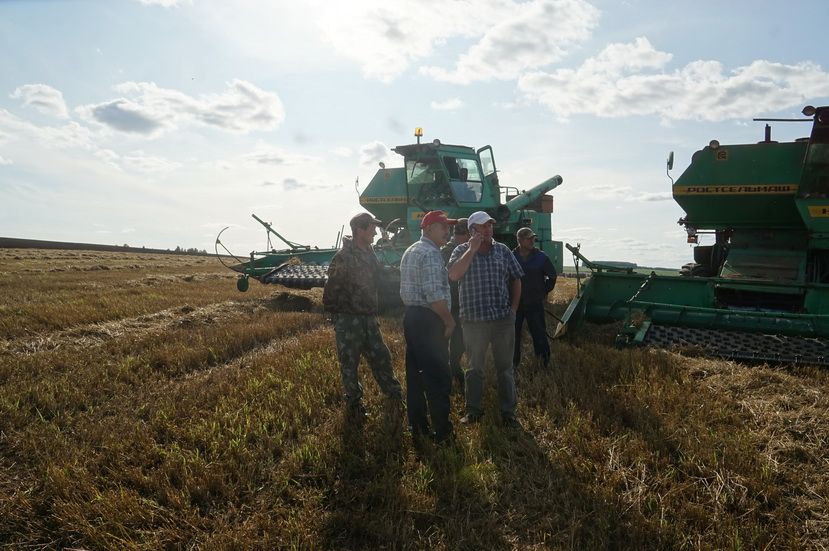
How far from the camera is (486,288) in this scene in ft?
14.5

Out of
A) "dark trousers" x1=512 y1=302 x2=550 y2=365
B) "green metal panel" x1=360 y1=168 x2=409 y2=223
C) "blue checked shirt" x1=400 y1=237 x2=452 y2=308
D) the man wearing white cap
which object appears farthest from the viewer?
"green metal panel" x1=360 y1=168 x2=409 y2=223

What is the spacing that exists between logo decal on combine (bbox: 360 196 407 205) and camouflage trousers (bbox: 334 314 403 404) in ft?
26.9

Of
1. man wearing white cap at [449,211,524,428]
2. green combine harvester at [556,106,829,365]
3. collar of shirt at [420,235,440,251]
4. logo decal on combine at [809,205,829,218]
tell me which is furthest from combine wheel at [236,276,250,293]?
logo decal on combine at [809,205,829,218]

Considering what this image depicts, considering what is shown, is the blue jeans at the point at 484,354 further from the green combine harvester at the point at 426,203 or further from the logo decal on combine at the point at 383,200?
the logo decal on combine at the point at 383,200

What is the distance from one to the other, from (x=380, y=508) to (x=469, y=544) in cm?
58

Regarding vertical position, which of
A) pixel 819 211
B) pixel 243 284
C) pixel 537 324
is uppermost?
pixel 819 211

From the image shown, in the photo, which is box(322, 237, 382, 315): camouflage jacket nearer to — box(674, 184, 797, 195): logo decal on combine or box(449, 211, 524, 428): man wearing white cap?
box(449, 211, 524, 428): man wearing white cap

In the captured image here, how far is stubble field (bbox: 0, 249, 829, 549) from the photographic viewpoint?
2961 millimetres

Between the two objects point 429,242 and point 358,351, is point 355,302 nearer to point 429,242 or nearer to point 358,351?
point 358,351

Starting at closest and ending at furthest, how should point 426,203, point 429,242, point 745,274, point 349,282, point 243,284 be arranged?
1. point 429,242
2. point 349,282
3. point 745,274
4. point 426,203
5. point 243,284

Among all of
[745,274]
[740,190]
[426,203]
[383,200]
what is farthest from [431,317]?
[383,200]

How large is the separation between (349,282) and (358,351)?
24.3 inches

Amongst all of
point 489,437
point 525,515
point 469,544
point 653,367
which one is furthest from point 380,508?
point 653,367

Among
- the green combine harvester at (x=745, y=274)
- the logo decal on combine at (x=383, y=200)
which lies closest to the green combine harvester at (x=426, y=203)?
the logo decal on combine at (x=383, y=200)
